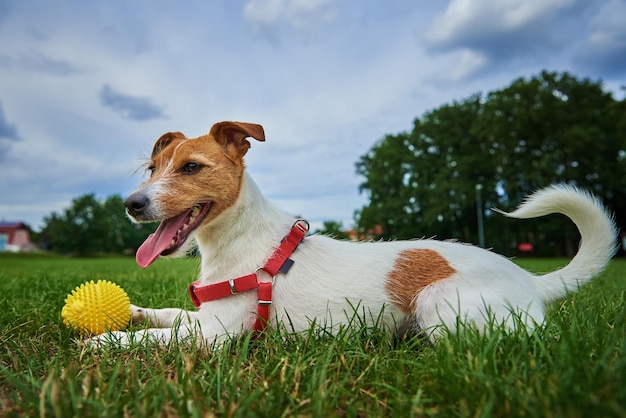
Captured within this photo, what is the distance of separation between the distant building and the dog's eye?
9897 centimetres

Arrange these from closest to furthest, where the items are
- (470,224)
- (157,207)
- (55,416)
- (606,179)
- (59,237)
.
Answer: (55,416), (157,207), (606,179), (470,224), (59,237)

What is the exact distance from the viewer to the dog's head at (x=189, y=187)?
10.0 ft

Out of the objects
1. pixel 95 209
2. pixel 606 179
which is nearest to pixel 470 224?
pixel 606 179

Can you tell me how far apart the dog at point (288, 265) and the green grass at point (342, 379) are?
22 centimetres

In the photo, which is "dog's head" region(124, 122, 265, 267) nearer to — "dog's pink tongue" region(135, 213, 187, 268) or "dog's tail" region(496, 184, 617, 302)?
"dog's pink tongue" region(135, 213, 187, 268)

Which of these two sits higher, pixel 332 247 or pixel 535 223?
pixel 535 223

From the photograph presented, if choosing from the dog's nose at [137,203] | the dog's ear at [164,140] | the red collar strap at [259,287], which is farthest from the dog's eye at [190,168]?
the red collar strap at [259,287]

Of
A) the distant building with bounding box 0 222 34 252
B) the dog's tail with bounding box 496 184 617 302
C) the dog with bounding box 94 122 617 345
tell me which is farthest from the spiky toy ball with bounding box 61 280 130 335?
the distant building with bounding box 0 222 34 252

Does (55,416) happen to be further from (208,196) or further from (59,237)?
(59,237)

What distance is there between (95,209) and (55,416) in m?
72.1

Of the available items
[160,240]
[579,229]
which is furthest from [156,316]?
[579,229]

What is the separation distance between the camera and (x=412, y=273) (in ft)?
10.6

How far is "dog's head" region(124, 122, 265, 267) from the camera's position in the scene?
10.0 feet

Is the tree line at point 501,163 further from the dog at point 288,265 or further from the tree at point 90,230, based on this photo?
the tree at point 90,230
